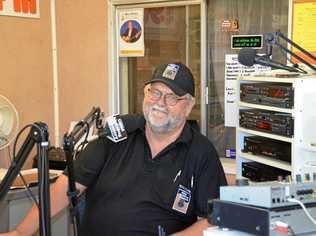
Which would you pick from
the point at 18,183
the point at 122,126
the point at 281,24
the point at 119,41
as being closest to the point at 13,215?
the point at 18,183

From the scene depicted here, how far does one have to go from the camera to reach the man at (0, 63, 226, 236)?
209 cm

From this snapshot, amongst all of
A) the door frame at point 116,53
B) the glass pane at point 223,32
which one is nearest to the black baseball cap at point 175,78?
the glass pane at point 223,32

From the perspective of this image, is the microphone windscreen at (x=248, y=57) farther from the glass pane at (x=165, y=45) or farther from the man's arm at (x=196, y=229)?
the glass pane at (x=165, y=45)

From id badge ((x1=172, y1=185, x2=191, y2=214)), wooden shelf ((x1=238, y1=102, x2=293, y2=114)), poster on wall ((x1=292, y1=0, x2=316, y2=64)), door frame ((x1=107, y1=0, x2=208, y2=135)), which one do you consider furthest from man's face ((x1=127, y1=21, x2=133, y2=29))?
id badge ((x1=172, y1=185, x2=191, y2=214))

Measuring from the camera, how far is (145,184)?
83.2 inches

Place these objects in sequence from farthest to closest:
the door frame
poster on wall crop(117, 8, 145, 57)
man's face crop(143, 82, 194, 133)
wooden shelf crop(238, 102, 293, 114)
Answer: poster on wall crop(117, 8, 145, 57), the door frame, wooden shelf crop(238, 102, 293, 114), man's face crop(143, 82, 194, 133)

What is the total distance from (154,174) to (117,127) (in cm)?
26

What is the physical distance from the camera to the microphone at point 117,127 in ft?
6.37

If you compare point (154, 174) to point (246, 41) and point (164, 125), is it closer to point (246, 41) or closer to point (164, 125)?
point (164, 125)

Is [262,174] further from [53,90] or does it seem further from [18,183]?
[53,90]

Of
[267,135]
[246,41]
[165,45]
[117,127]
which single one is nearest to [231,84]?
[246,41]

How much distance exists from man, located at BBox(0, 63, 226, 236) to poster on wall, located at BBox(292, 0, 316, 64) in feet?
3.53

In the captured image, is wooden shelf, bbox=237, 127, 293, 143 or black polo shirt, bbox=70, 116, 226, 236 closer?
black polo shirt, bbox=70, 116, 226, 236

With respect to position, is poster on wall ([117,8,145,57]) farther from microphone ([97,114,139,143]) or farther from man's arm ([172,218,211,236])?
man's arm ([172,218,211,236])
